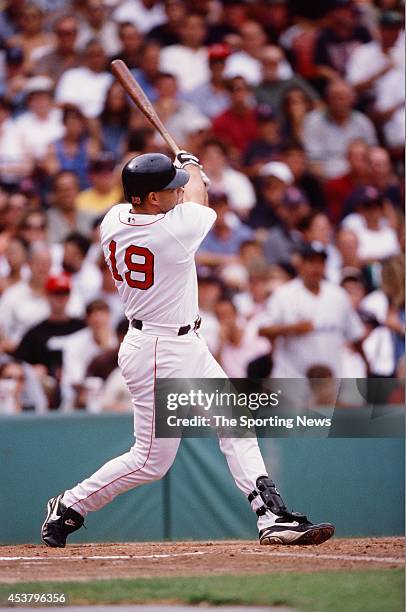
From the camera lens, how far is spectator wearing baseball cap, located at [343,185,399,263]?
18.4 ft

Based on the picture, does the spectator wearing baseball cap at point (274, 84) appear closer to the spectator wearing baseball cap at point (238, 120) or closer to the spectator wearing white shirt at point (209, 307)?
the spectator wearing baseball cap at point (238, 120)

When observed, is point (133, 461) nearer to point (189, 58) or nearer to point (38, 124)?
point (38, 124)

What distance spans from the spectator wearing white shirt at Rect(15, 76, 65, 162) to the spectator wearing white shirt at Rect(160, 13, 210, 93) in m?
0.71

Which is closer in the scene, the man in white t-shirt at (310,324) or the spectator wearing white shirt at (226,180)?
the man in white t-shirt at (310,324)

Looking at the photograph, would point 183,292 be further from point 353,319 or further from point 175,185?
point 353,319

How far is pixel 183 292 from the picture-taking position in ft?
12.0

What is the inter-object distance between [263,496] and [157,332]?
0.65 metres

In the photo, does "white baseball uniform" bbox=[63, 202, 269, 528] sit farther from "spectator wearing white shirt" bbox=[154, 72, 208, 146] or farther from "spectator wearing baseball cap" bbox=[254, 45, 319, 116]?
"spectator wearing baseball cap" bbox=[254, 45, 319, 116]

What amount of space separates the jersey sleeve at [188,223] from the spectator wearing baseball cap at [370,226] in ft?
6.72

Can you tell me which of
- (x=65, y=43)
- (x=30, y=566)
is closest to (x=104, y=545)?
(x=30, y=566)

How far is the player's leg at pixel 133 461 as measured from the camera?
3.61 meters

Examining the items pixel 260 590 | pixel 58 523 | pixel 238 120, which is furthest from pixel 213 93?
pixel 260 590

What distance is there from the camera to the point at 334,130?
619 centimetres

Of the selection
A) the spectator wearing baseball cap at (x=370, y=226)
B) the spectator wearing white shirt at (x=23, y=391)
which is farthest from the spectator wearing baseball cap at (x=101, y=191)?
the spectator wearing white shirt at (x=23, y=391)
